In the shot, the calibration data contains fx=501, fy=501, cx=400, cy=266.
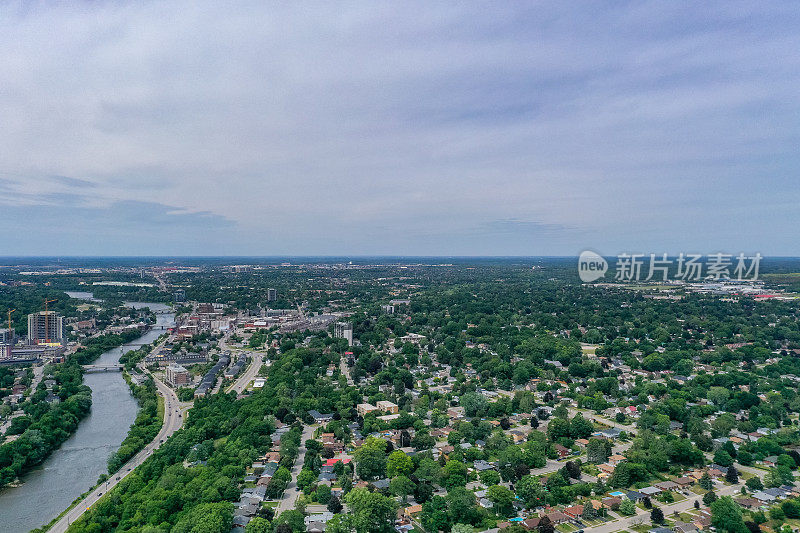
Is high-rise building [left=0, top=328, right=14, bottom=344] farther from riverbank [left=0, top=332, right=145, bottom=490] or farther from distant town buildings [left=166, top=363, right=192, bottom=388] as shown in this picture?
distant town buildings [left=166, top=363, right=192, bottom=388]

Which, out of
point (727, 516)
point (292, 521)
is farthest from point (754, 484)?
point (292, 521)

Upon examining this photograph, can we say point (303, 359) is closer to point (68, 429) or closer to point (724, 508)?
point (68, 429)

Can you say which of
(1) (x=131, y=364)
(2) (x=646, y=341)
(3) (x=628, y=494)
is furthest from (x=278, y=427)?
(2) (x=646, y=341)

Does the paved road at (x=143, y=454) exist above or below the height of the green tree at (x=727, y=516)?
below

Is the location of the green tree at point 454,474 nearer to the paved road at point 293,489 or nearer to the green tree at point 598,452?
the paved road at point 293,489

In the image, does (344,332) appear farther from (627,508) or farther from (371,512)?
(627,508)

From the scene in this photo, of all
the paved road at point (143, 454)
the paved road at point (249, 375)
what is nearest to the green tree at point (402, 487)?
the paved road at point (143, 454)
